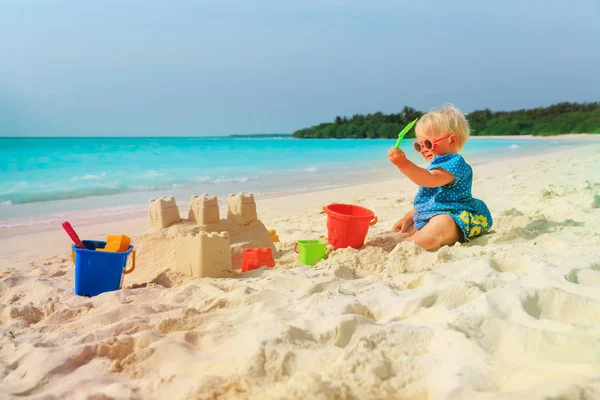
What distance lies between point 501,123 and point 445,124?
49696 mm

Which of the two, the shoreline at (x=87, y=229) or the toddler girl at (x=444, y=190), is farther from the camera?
the shoreline at (x=87, y=229)

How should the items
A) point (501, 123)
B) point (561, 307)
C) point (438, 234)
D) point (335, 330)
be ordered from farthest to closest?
point (501, 123) → point (438, 234) → point (561, 307) → point (335, 330)

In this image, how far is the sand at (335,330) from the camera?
1244 millimetres

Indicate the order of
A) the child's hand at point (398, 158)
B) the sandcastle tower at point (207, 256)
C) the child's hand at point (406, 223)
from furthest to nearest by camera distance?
the child's hand at point (406, 223) < the child's hand at point (398, 158) < the sandcastle tower at point (207, 256)

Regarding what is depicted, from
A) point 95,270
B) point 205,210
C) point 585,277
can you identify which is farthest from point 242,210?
point 585,277

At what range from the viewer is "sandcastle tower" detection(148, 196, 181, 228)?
9.76 feet

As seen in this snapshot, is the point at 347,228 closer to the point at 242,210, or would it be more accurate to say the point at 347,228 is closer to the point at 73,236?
the point at 242,210

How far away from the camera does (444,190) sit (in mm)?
3045

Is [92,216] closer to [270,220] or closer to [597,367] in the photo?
[270,220]

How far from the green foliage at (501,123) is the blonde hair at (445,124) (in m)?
30.6

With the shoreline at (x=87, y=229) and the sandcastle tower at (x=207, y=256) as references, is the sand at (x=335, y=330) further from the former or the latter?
the shoreline at (x=87, y=229)

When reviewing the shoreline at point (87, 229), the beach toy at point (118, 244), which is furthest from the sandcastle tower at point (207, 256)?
the shoreline at point (87, 229)

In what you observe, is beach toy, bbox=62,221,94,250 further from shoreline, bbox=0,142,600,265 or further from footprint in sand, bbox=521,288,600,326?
footprint in sand, bbox=521,288,600,326

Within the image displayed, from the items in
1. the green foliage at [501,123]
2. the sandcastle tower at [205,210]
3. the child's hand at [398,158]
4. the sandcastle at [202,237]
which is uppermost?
the green foliage at [501,123]
